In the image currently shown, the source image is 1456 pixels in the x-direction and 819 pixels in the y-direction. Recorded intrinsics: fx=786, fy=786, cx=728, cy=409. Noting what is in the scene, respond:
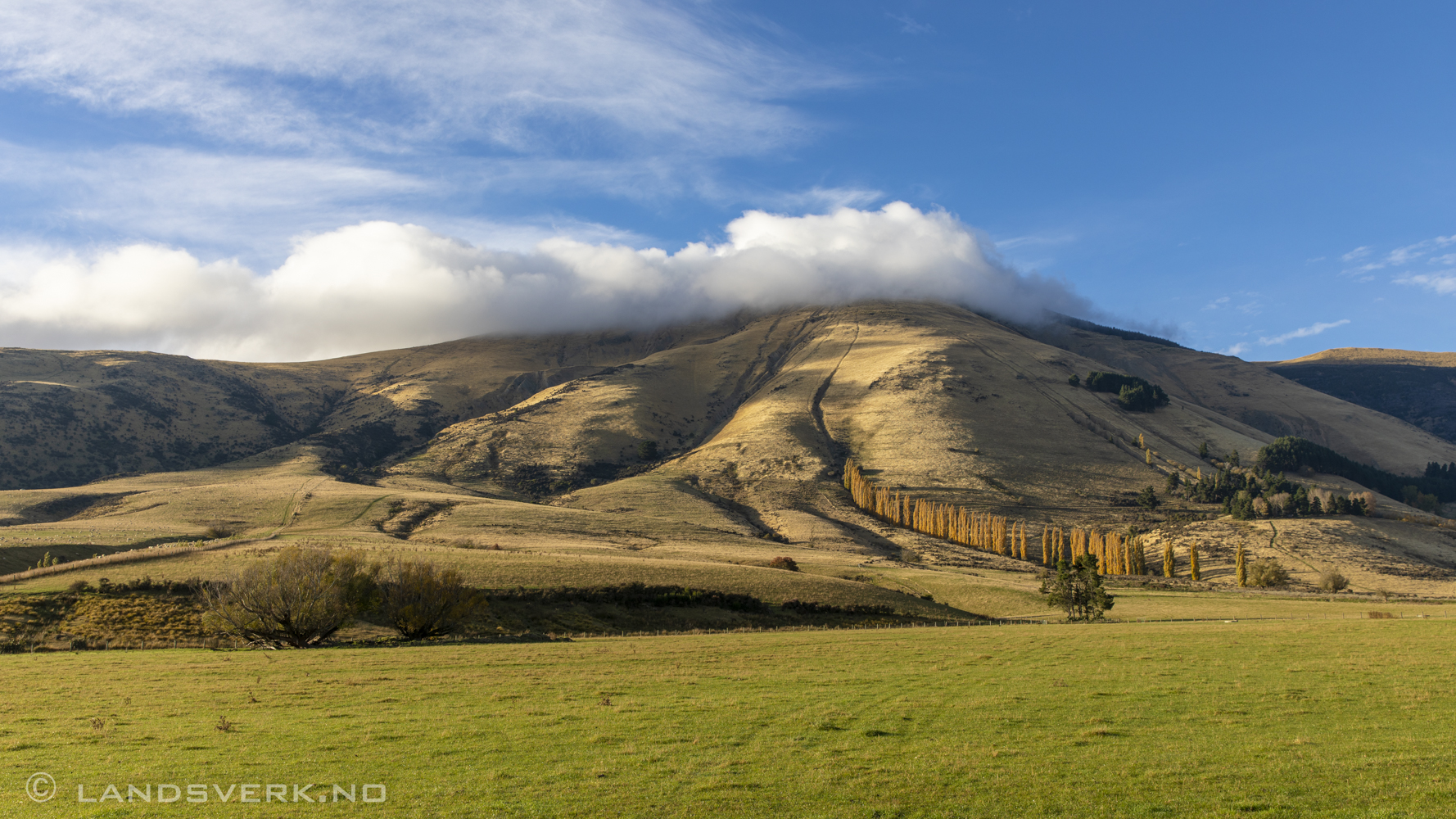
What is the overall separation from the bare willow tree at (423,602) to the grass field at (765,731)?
10.8m

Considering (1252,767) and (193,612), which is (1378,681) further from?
(193,612)

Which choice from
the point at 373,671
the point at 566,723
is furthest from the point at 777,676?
the point at 373,671

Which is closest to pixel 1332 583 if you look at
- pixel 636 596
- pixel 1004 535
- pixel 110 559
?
pixel 1004 535

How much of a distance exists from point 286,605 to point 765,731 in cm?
3366

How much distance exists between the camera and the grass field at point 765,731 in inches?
567

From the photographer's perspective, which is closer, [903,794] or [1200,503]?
[903,794]

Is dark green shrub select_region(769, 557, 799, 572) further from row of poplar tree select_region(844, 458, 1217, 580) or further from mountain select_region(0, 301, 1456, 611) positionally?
row of poplar tree select_region(844, 458, 1217, 580)

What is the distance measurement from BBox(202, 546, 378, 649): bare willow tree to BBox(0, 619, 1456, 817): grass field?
7.52 metres

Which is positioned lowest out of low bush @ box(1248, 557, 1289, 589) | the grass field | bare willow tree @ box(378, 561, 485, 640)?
low bush @ box(1248, 557, 1289, 589)

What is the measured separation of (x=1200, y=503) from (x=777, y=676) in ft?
469

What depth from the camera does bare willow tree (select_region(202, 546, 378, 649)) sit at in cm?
4238

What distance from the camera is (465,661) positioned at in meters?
33.2

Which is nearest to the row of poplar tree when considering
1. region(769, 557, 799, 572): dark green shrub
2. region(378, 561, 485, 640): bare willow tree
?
region(769, 557, 799, 572): dark green shrub

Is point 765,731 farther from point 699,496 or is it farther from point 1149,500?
point 1149,500
